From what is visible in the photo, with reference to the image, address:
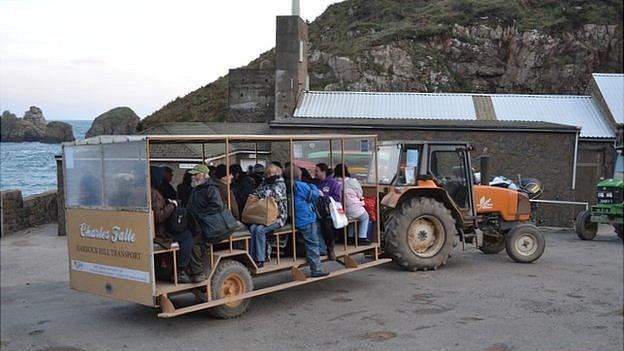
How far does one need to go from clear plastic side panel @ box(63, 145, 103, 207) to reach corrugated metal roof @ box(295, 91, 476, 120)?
13.0 metres

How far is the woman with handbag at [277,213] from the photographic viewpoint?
279 inches

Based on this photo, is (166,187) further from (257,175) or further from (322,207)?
(322,207)

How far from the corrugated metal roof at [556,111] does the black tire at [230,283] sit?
13890 millimetres

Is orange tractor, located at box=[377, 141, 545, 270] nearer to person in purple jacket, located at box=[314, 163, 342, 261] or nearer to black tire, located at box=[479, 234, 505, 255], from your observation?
black tire, located at box=[479, 234, 505, 255]

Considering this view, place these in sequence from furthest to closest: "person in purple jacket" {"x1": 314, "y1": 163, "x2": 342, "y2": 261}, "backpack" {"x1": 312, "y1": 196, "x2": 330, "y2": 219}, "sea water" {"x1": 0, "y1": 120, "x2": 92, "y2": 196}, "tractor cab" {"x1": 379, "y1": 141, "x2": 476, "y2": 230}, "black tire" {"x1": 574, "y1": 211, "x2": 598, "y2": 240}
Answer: "black tire" {"x1": 574, "y1": 211, "x2": 598, "y2": 240}
"tractor cab" {"x1": 379, "y1": 141, "x2": 476, "y2": 230}
"person in purple jacket" {"x1": 314, "y1": 163, "x2": 342, "y2": 261}
"backpack" {"x1": 312, "y1": 196, "x2": 330, "y2": 219}
"sea water" {"x1": 0, "y1": 120, "x2": 92, "y2": 196}

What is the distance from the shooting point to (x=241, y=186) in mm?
7680

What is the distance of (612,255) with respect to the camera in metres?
10.7

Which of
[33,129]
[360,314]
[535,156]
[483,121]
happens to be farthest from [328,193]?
[535,156]

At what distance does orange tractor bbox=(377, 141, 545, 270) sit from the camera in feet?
30.4

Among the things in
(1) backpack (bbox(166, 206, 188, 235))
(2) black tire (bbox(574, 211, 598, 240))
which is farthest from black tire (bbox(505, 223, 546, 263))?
(1) backpack (bbox(166, 206, 188, 235))

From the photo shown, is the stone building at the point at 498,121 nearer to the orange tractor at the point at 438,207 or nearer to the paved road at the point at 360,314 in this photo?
the orange tractor at the point at 438,207

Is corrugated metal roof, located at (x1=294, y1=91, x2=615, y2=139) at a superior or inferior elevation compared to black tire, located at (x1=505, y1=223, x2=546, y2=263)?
superior

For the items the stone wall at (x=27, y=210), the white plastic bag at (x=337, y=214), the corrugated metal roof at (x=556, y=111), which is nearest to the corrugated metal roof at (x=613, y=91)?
the corrugated metal roof at (x=556, y=111)

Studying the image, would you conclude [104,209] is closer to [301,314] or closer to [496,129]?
[301,314]
